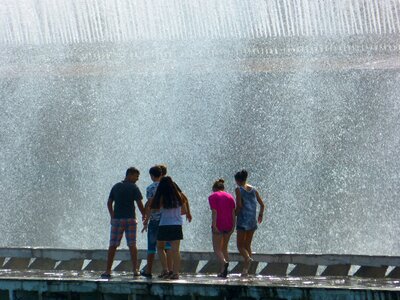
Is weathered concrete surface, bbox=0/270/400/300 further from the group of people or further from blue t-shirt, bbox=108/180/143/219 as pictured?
blue t-shirt, bbox=108/180/143/219

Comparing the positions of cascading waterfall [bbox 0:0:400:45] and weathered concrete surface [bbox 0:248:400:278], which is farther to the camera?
cascading waterfall [bbox 0:0:400:45]

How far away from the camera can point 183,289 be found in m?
16.8

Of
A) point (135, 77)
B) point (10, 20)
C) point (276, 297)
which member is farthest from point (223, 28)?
point (276, 297)

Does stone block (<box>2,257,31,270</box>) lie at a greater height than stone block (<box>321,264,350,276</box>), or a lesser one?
greater

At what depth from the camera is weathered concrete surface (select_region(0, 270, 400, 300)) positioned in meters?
15.7

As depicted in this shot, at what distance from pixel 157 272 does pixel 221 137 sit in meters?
14.5

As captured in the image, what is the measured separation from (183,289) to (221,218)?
2.94 metres

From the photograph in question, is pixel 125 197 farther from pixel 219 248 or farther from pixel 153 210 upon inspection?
pixel 219 248

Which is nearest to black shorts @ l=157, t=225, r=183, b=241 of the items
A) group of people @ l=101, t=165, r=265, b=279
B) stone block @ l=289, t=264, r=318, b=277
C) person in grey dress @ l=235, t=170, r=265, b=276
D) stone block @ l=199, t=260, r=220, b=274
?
group of people @ l=101, t=165, r=265, b=279

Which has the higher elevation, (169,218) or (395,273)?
(169,218)

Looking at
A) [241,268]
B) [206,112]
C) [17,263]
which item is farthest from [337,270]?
[206,112]

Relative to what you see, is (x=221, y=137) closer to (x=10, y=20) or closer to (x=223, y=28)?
(x=223, y=28)

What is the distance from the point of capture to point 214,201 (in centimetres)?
1942

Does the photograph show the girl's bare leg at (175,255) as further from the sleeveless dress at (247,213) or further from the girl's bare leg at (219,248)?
the sleeveless dress at (247,213)
